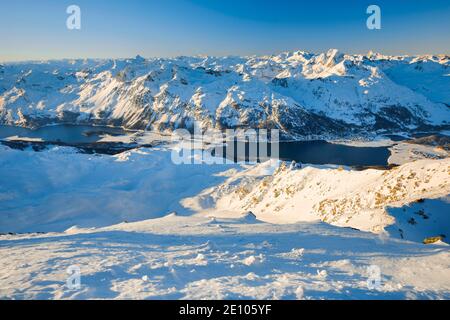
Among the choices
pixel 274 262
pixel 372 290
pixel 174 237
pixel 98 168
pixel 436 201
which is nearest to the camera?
pixel 372 290

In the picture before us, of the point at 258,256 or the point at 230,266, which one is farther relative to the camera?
the point at 258,256

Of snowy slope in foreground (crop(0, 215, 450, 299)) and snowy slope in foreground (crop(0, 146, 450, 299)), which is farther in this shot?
snowy slope in foreground (crop(0, 146, 450, 299))

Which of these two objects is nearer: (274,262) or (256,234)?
(274,262)

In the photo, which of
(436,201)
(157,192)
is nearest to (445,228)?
(436,201)

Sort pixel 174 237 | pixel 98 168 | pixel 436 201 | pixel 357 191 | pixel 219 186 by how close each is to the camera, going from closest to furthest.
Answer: pixel 174 237 → pixel 436 201 → pixel 357 191 → pixel 219 186 → pixel 98 168

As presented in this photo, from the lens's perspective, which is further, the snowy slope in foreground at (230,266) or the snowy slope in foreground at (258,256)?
the snowy slope in foreground at (258,256)
